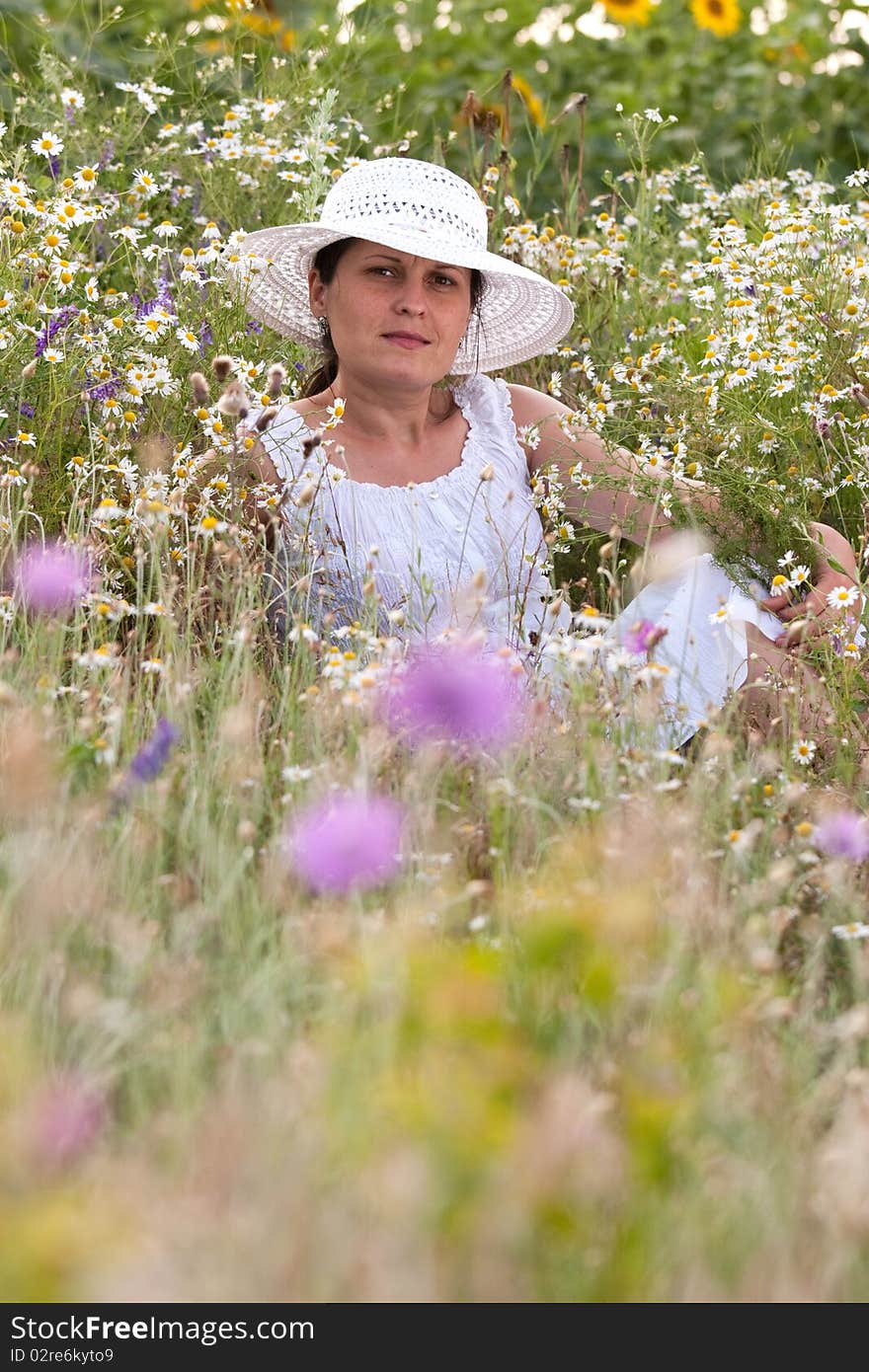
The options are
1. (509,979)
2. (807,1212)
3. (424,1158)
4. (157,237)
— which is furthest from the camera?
(157,237)

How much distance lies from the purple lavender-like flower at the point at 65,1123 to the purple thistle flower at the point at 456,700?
27.6 inches

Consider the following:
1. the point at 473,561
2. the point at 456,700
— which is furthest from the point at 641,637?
the point at 473,561

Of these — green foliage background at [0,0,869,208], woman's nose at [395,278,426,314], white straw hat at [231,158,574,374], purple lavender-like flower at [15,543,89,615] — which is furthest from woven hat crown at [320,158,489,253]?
green foliage background at [0,0,869,208]

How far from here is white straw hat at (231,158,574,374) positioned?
321 cm

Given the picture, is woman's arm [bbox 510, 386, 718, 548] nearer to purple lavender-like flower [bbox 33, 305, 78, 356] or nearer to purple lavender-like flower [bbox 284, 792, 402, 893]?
purple lavender-like flower [bbox 33, 305, 78, 356]

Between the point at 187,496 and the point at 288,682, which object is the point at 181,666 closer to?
the point at 288,682

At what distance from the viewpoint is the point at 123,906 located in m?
1.88

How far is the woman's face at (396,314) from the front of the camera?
323 cm

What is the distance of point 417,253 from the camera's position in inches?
122

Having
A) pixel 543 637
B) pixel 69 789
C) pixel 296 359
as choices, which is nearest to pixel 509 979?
pixel 69 789

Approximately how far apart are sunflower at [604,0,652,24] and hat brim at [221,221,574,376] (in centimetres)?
290

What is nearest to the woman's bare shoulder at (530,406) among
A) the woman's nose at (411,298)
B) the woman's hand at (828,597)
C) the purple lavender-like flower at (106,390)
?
the woman's nose at (411,298)

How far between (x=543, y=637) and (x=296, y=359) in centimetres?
135

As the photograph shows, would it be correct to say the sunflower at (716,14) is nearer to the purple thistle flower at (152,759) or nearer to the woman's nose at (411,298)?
the woman's nose at (411,298)
